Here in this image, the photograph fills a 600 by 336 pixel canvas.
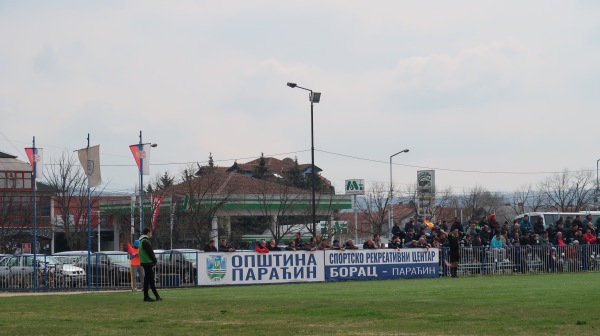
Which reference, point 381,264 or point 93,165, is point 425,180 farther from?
point 93,165

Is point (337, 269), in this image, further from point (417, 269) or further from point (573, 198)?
point (573, 198)

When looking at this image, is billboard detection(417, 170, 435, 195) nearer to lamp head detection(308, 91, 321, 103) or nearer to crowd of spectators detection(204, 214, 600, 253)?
lamp head detection(308, 91, 321, 103)

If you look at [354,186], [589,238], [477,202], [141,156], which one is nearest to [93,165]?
[141,156]

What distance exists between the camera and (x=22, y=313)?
20141 mm

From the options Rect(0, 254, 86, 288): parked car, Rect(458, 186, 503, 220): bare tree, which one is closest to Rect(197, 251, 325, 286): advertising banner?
Rect(0, 254, 86, 288): parked car

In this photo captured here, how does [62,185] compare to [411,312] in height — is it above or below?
above

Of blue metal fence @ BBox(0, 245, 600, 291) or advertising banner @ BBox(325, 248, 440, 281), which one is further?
advertising banner @ BBox(325, 248, 440, 281)

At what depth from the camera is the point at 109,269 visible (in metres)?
34.3

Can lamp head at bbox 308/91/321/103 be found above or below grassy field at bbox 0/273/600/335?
above

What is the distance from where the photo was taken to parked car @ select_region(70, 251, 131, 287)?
34.2 metres

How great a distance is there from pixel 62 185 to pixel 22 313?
56265mm

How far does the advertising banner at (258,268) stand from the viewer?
34.2 m

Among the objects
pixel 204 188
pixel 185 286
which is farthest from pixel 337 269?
pixel 204 188

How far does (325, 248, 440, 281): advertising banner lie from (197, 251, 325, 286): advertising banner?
66cm
